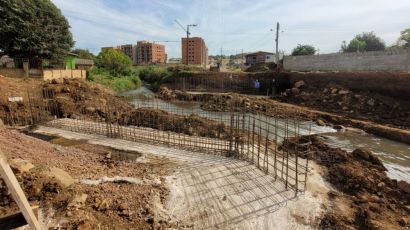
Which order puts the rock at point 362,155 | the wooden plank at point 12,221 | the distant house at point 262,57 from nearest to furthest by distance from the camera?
the wooden plank at point 12,221 < the rock at point 362,155 < the distant house at point 262,57

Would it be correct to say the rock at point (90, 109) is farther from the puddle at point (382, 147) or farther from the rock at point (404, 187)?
the rock at point (404, 187)

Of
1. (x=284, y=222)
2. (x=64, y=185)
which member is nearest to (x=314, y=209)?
(x=284, y=222)

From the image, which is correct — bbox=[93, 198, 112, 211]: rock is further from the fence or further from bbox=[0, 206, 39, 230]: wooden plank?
the fence

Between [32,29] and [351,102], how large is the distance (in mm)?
22618

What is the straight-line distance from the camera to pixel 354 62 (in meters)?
20.5

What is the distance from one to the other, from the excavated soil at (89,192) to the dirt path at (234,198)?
34 cm

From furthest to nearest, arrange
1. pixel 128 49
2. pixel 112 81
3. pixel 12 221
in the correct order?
pixel 128 49, pixel 112 81, pixel 12 221

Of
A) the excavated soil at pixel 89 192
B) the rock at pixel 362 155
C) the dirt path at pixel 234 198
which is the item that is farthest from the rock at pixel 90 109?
the rock at pixel 362 155

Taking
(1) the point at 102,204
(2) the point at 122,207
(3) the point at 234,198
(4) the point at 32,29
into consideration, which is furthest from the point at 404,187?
(4) the point at 32,29

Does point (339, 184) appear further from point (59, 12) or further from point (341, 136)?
point (59, 12)

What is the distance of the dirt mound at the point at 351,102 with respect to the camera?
14305 mm

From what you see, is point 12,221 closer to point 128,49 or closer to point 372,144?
point 372,144

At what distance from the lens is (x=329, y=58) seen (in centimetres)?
2247

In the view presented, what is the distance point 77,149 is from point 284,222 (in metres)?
6.08
